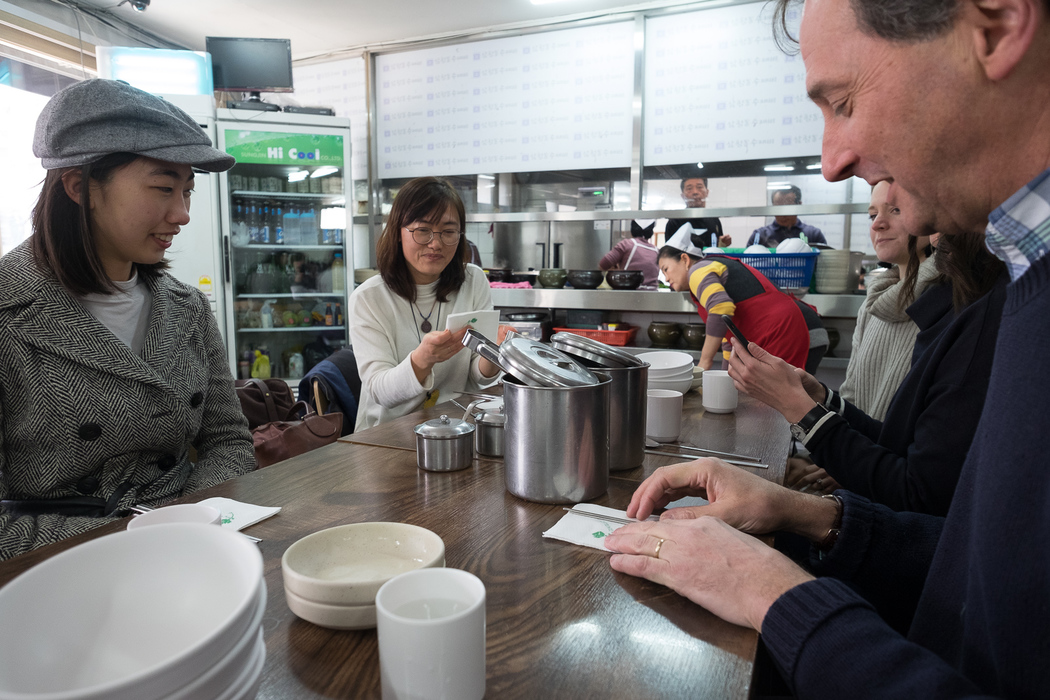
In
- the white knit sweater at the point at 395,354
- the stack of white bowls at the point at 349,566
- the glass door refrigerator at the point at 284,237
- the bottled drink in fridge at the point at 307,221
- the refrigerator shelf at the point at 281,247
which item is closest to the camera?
the stack of white bowls at the point at 349,566

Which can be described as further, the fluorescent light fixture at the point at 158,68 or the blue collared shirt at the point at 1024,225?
the fluorescent light fixture at the point at 158,68

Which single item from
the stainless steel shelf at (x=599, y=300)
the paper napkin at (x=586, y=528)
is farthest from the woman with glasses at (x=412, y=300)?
the stainless steel shelf at (x=599, y=300)

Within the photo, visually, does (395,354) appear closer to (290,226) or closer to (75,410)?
(75,410)

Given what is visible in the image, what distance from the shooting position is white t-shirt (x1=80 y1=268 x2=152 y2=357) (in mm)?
1509

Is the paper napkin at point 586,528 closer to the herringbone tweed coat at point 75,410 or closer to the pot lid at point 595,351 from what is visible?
the pot lid at point 595,351

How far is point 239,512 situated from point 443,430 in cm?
40

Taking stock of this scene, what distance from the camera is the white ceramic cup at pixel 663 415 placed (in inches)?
59.5

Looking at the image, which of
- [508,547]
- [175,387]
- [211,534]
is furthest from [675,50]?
[211,534]

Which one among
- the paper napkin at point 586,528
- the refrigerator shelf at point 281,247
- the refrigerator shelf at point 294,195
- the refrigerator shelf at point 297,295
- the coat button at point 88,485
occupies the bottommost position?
the coat button at point 88,485

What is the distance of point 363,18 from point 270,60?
31.5 inches

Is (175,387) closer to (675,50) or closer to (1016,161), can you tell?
(1016,161)

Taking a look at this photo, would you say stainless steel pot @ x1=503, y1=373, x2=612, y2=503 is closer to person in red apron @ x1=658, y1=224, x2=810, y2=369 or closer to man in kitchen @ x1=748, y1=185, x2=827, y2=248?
person in red apron @ x1=658, y1=224, x2=810, y2=369

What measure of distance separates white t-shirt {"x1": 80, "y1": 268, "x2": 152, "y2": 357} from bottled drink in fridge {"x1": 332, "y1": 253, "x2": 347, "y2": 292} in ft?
12.8

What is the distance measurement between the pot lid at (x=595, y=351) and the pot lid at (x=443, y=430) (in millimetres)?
263
